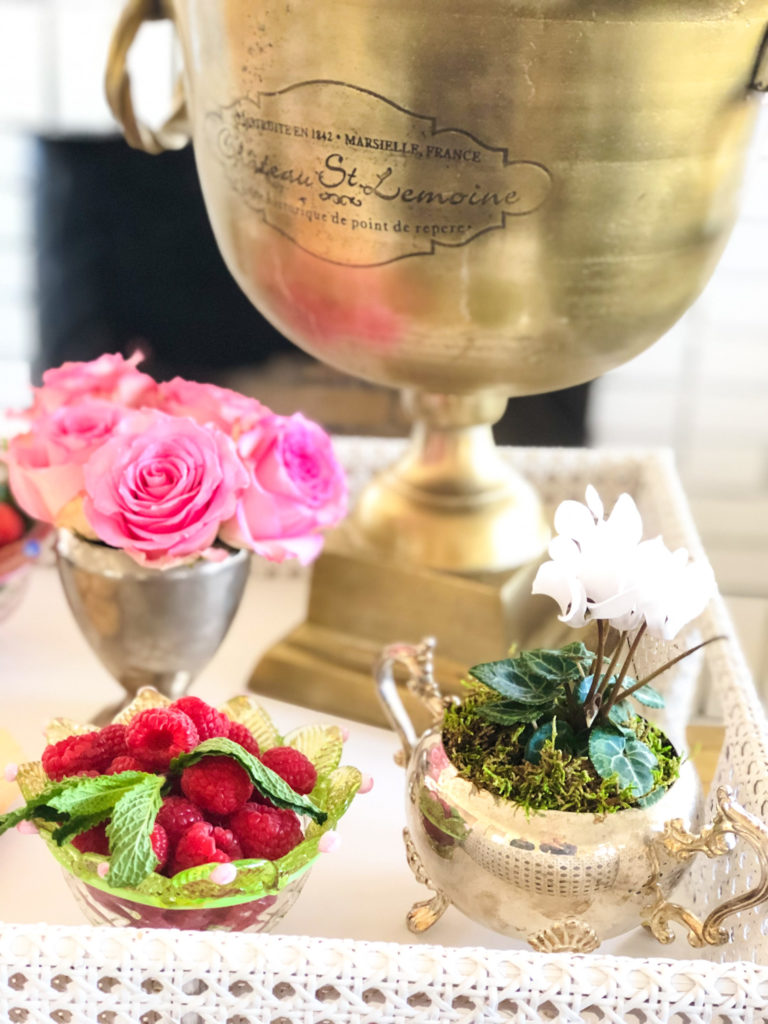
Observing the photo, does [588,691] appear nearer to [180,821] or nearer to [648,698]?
[648,698]

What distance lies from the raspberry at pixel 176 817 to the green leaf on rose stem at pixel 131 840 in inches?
0.5

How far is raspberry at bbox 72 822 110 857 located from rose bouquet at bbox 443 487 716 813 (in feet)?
0.47

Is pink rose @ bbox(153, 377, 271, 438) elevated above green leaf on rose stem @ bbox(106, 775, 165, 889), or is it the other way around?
pink rose @ bbox(153, 377, 271, 438)

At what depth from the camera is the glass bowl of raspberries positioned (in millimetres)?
448

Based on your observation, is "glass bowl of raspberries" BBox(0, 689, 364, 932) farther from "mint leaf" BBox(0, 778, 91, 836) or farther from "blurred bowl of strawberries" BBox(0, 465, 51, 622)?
"blurred bowl of strawberries" BBox(0, 465, 51, 622)

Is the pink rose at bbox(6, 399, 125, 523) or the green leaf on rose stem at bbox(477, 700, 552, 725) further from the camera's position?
the pink rose at bbox(6, 399, 125, 523)

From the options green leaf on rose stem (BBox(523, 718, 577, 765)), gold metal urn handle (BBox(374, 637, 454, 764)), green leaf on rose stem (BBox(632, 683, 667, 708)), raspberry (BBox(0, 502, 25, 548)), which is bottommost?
raspberry (BBox(0, 502, 25, 548))

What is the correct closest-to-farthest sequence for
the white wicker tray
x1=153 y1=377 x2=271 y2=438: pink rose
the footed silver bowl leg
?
the white wicker tray < the footed silver bowl leg < x1=153 y1=377 x2=271 y2=438: pink rose

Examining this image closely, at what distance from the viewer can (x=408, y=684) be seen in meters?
0.58

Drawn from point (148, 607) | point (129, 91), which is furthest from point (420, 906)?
point (129, 91)

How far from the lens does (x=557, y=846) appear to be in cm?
45

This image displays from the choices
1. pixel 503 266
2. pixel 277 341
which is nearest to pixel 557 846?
pixel 503 266

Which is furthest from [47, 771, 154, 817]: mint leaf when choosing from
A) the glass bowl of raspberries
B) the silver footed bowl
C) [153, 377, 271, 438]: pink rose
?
[153, 377, 271, 438]: pink rose

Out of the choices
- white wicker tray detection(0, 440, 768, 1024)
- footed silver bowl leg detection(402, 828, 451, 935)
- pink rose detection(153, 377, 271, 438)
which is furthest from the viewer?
pink rose detection(153, 377, 271, 438)
